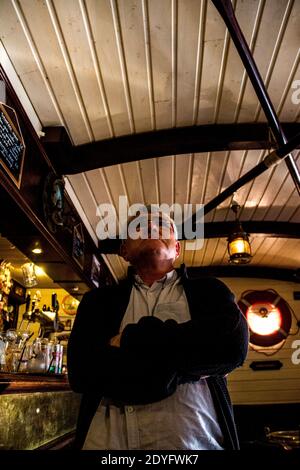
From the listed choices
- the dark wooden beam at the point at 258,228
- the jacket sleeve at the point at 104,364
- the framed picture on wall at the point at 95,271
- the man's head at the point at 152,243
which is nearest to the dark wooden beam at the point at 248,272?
the dark wooden beam at the point at 258,228

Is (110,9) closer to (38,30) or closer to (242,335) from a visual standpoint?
(38,30)

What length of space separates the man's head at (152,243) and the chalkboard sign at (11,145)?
1253 mm

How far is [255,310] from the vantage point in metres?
7.76

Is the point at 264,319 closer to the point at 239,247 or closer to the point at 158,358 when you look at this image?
the point at 239,247

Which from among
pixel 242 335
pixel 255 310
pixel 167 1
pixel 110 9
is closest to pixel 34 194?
pixel 110 9

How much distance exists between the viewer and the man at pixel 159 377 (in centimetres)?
112

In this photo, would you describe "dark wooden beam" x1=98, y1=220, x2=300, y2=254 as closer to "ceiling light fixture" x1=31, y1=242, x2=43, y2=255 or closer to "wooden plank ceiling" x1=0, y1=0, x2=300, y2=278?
"wooden plank ceiling" x1=0, y1=0, x2=300, y2=278

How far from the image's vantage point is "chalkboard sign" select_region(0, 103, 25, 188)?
2342 millimetres

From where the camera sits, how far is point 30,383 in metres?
2.50

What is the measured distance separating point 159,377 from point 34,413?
248cm

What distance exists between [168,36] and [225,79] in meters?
0.62

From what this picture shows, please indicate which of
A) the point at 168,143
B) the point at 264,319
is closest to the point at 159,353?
the point at 168,143

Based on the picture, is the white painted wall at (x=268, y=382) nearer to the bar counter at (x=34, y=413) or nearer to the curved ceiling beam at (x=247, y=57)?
the bar counter at (x=34, y=413)
